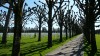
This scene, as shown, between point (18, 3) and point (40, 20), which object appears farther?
point (40, 20)

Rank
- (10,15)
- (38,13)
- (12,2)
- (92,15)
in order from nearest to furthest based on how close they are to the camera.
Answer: (12,2) < (92,15) < (10,15) < (38,13)

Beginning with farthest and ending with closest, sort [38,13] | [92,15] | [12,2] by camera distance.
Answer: [38,13] < [92,15] < [12,2]

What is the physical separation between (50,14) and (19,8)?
13.5 m

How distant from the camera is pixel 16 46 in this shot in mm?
12820

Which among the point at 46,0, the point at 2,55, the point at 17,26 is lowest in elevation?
the point at 2,55

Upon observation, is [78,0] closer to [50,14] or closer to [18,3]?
[50,14]

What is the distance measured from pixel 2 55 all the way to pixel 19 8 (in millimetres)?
6216

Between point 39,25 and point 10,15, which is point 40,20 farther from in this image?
point 10,15

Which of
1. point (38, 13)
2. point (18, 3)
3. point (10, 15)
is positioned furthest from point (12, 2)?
point (38, 13)

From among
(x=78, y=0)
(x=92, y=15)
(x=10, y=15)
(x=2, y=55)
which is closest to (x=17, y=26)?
(x=2, y=55)

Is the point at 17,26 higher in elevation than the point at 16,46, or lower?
higher

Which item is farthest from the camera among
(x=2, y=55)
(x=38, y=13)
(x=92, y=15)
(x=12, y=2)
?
(x=38, y=13)

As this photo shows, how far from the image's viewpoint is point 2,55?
1733 cm

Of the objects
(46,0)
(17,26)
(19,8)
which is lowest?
(17,26)
